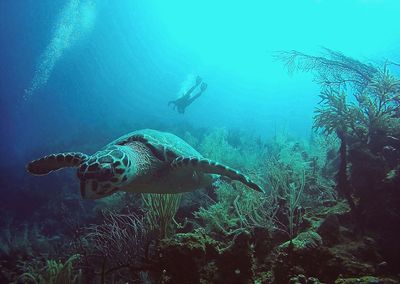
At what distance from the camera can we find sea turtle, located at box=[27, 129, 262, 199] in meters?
3.65

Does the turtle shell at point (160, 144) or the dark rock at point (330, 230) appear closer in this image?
the dark rock at point (330, 230)

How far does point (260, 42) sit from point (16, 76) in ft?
168

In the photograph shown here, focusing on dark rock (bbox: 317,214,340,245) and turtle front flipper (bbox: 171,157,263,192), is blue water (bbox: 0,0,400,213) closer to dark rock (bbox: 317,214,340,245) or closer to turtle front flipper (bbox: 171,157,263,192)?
turtle front flipper (bbox: 171,157,263,192)

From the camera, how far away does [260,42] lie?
2881 inches

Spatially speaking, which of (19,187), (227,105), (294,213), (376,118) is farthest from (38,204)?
(227,105)

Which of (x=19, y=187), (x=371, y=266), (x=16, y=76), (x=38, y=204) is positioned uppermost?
(x=16, y=76)

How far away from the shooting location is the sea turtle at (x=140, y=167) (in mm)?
3652

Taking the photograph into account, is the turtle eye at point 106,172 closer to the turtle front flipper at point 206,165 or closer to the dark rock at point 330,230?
the turtle front flipper at point 206,165

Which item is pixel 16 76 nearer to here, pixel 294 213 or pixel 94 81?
pixel 94 81

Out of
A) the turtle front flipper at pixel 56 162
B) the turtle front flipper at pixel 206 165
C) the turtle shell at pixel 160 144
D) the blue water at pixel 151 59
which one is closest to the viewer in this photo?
the turtle front flipper at pixel 206 165

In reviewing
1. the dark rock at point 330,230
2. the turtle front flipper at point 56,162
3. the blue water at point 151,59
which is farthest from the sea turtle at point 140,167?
the blue water at point 151,59

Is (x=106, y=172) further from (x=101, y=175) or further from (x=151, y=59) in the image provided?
(x=151, y=59)

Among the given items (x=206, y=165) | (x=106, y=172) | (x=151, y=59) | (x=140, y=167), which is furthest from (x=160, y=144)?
(x=151, y=59)

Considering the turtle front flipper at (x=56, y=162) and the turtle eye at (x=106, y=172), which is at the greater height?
the turtle front flipper at (x=56, y=162)
